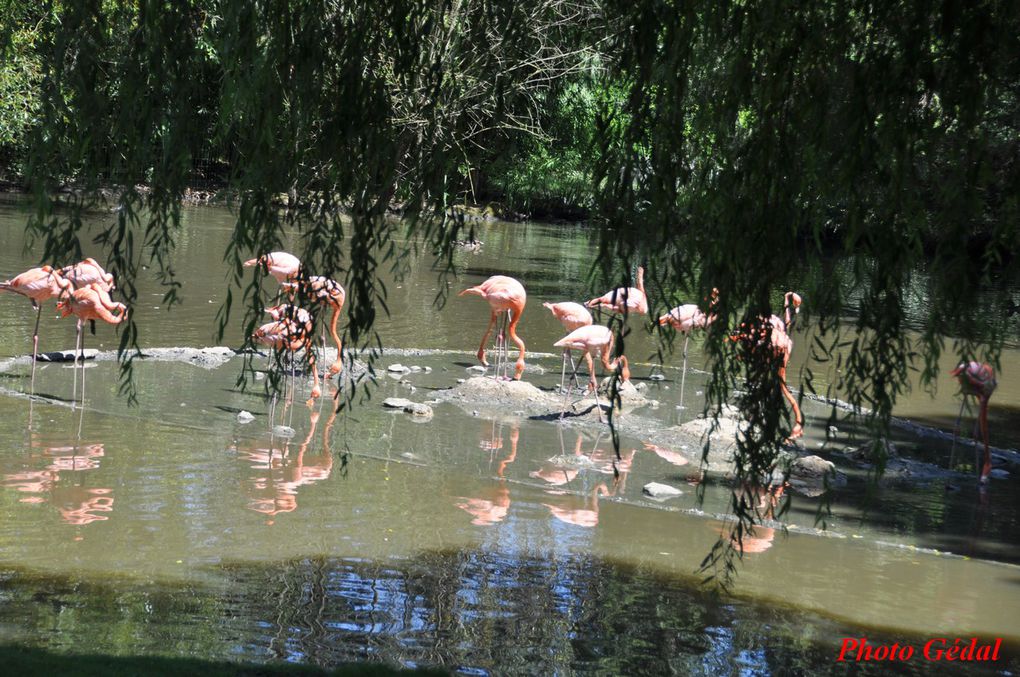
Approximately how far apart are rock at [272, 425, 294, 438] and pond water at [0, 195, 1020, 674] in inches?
3.0

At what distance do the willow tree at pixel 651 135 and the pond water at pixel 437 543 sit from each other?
0.64 meters

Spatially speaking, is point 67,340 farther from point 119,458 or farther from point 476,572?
point 476,572

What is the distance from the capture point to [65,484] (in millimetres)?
6301

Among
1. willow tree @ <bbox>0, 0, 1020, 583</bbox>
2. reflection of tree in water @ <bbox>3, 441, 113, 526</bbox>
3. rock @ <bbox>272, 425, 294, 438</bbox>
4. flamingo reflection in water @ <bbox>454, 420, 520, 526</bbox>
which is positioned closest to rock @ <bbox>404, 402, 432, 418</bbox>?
flamingo reflection in water @ <bbox>454, 420, 520, 526</bbox>

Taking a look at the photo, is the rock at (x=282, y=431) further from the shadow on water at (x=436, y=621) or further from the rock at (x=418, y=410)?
the shadow on water at (x=436, y=621)

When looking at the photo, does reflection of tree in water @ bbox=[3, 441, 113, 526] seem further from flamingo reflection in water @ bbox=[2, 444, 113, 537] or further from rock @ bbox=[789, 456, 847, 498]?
rock @ bbox=[789, 456, 847, 498]

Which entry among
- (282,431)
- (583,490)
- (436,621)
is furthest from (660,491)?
(282,431)

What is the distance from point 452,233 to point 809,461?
17.1 ft

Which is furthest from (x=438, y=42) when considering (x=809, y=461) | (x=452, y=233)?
(x=809, y=461)

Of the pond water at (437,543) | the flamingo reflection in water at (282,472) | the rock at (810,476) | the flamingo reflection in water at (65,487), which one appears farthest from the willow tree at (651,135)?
the rock at (810,476)

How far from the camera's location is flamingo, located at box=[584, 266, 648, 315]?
3.09m

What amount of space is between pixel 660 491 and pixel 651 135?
4166mm

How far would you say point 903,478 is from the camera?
787 cm

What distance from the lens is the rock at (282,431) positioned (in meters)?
7.78
